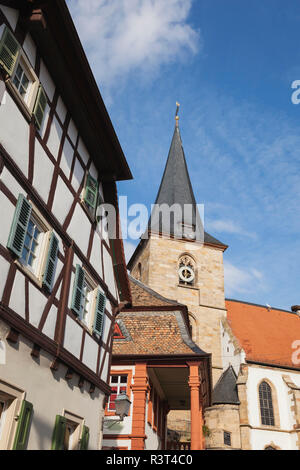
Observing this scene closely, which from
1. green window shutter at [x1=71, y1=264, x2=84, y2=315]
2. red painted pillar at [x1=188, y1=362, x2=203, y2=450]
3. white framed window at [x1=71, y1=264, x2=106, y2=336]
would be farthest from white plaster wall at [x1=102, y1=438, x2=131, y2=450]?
green window shutter at [x1=71, y1=264, x2=84, y2=315]

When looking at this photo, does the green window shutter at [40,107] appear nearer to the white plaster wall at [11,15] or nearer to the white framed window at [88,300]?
the white plaster wall at [11,15]

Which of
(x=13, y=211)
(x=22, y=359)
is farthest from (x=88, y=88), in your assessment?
(x=22, y=359)

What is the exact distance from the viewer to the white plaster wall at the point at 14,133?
5992 millimetres

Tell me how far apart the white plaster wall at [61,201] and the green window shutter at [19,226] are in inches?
44.0

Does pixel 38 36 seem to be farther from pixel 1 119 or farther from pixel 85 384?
pixel 85 384

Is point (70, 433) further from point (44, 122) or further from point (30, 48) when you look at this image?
point (30, 48)

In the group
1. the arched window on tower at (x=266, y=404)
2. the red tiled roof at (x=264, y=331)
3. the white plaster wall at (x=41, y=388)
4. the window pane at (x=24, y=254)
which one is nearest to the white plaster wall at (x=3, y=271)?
the window pane at (x=24, y=254)

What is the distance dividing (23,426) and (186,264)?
29.3 meters

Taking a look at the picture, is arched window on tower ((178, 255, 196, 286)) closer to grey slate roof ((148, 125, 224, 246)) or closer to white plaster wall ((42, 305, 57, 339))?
grey slate roof ((148, 125, 224, 246))

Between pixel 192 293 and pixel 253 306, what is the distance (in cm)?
687

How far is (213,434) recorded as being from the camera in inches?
976

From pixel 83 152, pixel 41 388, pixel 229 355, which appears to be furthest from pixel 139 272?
pixel 41 388

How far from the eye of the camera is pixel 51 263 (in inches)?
278

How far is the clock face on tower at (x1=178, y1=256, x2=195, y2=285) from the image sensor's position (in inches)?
1336
